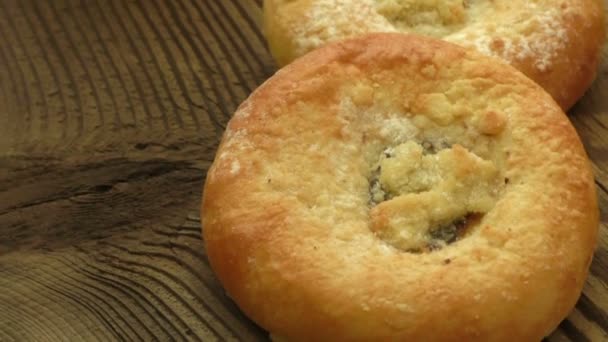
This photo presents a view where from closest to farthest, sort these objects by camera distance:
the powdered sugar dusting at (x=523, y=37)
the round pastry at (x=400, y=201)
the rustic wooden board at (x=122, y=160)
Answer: the round pastry at (x=400, y=201) < the rustic wooden board at (x=122, y=160) < the powdered sugar dusting at (x=523, y=37)

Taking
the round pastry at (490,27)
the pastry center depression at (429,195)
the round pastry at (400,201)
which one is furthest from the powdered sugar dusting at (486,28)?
the pastry center depression at (429,195)

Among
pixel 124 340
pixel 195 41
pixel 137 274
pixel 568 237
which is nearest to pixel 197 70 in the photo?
pixel 195 41

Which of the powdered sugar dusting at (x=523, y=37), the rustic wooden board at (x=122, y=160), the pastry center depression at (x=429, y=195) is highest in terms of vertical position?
the powdered sugar dusting at (x=523, y=37)

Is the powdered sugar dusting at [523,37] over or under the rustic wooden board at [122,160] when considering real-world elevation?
over

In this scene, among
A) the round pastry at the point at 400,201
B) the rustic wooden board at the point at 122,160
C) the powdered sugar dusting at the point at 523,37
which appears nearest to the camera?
the round pastry at the point at 400,201

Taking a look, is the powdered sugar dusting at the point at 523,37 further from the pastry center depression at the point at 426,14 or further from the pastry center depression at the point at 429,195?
the pastry center depression at the point at 429,195

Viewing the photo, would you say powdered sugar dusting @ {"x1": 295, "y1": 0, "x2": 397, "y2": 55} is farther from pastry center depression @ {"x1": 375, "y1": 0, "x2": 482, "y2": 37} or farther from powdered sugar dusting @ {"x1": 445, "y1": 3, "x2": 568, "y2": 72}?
powdered sugar dusting @ {"x1": 445, "y1": 3, "x2": 568, "y2": 72}

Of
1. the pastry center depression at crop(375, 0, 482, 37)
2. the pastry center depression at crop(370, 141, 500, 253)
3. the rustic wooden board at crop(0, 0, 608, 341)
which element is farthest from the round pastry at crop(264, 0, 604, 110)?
the pastry center depression at crop(370, 141, 500, 253)

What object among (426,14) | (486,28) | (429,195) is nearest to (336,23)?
(426,14)
